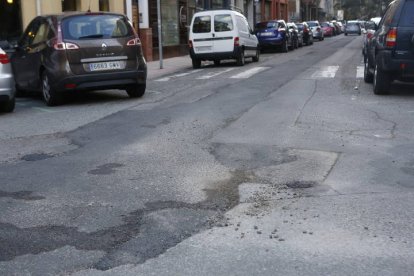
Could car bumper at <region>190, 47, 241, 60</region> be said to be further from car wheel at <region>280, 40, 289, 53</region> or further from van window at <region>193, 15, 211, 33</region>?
car wheel at <region>280, 40, 289, 53</region>

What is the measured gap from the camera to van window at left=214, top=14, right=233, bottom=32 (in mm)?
21281

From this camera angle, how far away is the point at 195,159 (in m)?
6.86

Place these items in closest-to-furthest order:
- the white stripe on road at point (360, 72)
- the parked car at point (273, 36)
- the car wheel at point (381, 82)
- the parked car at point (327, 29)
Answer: the car wheel at point (381, 82), the white stripe on road at point (360, 72), the parked car at point (273, 36), the parked car at point (327, 29)

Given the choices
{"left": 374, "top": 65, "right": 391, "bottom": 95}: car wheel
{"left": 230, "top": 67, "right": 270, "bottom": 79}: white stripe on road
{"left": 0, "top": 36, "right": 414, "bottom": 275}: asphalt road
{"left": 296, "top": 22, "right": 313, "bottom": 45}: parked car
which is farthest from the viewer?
{"left": 296, "top": 22, "right": 313, "bottom": 45}: parked car

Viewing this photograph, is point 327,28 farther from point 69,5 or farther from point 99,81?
point 99,81

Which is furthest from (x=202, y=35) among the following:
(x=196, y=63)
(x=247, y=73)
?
(x=247, y=73)

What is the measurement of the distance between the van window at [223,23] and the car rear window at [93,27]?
32.3 ft

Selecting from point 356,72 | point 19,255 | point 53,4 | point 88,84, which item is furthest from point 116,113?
point 53,4

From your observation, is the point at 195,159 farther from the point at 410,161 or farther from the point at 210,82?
the point at 210,82

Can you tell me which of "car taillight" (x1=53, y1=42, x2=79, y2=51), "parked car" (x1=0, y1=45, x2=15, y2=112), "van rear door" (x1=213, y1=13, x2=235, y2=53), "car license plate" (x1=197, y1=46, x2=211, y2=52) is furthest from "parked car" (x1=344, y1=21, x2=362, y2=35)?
"parked car" (x1=0, y1=45, x2=15, y2=112)

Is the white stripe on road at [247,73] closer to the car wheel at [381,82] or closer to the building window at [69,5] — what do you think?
the car wheel at [381,82]

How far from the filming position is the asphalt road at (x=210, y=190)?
13.4 feet

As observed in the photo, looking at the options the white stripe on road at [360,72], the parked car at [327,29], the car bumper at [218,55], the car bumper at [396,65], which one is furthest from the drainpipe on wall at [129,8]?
the parked car at [327,29]

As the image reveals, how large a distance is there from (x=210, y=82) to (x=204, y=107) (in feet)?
15.4
